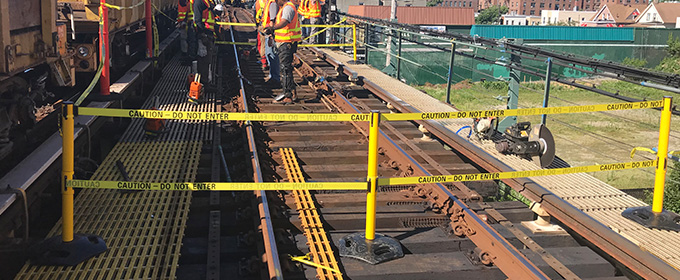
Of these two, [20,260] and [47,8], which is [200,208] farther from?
[47,8]

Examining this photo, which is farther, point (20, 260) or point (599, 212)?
point (599, 212)

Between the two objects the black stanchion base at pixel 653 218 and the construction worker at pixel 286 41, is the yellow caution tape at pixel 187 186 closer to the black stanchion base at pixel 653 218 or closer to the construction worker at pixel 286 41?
the black stanchion base at pixel 653 218

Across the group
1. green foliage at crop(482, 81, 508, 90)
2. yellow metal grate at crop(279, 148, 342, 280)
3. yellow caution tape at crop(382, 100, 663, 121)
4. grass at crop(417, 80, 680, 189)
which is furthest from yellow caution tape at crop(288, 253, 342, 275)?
green foliage at crop(482, 81, 508, 90)

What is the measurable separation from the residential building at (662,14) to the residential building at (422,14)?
4736 cm

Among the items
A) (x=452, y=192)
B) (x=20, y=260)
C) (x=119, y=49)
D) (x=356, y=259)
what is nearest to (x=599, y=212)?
(x=452, y=192)

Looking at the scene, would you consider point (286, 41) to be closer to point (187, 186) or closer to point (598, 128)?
point (187, 186)

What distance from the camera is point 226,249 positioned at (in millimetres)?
5461

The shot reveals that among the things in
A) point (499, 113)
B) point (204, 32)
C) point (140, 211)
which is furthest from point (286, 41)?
point (499, 113)

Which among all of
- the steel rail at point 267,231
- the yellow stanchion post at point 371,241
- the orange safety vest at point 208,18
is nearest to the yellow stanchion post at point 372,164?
the yellow stanchion post at point 371,241

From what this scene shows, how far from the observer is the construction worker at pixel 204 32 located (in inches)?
534

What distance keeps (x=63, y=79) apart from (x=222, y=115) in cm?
321

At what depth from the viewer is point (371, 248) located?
511 cm

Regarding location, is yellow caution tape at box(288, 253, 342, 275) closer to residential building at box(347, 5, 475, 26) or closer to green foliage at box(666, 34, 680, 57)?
green foliage at box(666, 34, 680, 57)

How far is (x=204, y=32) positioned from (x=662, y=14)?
106934mm
